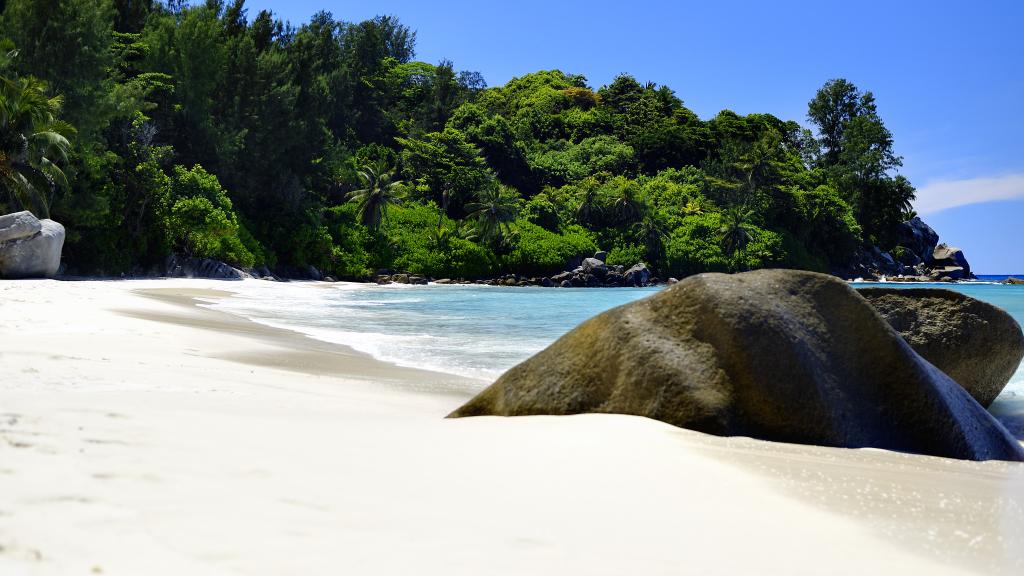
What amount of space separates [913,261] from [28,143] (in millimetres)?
80330

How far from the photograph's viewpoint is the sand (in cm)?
204

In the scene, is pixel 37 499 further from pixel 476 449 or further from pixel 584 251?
pixel 584 251

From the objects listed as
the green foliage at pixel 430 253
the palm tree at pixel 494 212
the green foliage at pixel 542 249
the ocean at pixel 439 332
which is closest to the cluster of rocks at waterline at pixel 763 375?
the ocean at pixel 439 332

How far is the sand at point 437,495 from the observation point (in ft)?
6.69

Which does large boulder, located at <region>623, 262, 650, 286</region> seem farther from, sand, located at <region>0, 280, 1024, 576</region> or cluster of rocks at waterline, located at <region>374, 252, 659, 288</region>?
sand, located at <region>0, 280, 1024, 576</region>

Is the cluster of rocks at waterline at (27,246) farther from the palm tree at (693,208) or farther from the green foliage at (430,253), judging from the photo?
the palm tree at (693,208)

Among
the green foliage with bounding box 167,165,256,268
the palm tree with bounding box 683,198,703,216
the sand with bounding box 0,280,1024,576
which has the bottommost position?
the sand with bounding box 0,280,1024,576

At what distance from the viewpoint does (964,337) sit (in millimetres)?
7016

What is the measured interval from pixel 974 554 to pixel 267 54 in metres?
48.9

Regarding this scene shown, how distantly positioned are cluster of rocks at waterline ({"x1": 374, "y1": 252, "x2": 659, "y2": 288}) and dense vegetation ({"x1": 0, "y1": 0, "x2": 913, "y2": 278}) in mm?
1163

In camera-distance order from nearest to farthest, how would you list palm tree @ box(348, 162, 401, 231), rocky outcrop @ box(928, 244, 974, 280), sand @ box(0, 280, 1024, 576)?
sand @ box(0, 280, 1024, 576)
palm tree @ box(348, 162, 401, 231)
rocky outcrop @ box(928, 244, 974, 280)

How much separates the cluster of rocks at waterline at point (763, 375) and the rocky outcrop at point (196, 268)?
3295cm

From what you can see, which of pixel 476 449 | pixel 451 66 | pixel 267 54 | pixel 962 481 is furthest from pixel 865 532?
pixel 451 66

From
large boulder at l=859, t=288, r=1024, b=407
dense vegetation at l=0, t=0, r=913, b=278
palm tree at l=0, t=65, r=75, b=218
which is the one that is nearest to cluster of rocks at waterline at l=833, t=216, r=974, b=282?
dense vegetation at l=0, t=0, r=913, b=278
